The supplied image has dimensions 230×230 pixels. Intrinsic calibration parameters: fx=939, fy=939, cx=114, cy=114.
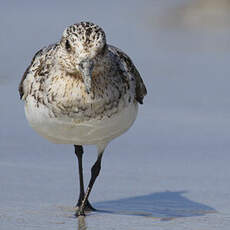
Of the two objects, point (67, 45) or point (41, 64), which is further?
A: point (41, 64)

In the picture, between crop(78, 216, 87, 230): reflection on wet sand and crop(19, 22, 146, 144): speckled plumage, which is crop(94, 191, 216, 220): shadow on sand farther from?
crop(19, 22, 146, 144): speckled plumage

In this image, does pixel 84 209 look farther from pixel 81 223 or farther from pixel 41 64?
pixel 41 64

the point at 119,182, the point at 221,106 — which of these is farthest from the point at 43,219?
the point at 221,106

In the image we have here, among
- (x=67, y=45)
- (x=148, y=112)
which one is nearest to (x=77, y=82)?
(x=67, y=45)

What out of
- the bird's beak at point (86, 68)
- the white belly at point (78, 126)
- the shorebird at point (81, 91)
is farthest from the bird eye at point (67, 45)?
the white belly at point (78, 126)

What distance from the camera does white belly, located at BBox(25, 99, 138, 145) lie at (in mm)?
8516

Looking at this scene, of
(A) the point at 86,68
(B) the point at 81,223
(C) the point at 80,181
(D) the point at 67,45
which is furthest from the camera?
(C) the point at 80,181

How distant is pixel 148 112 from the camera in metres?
12.2

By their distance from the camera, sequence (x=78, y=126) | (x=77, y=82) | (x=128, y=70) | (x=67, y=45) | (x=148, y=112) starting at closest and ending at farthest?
(x=67, y=45)
(x=77, y=82)
(x=78, y=126)
(x=128, y=70)
(x=148, y=112)

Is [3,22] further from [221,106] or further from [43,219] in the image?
[43,219]

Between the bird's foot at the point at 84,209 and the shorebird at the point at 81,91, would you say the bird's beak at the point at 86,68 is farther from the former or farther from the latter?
the bird's foot at the point at 84,209

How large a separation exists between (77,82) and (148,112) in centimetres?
398

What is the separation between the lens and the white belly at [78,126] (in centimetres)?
852

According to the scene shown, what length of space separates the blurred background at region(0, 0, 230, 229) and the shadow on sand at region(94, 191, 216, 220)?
0.34 feet
